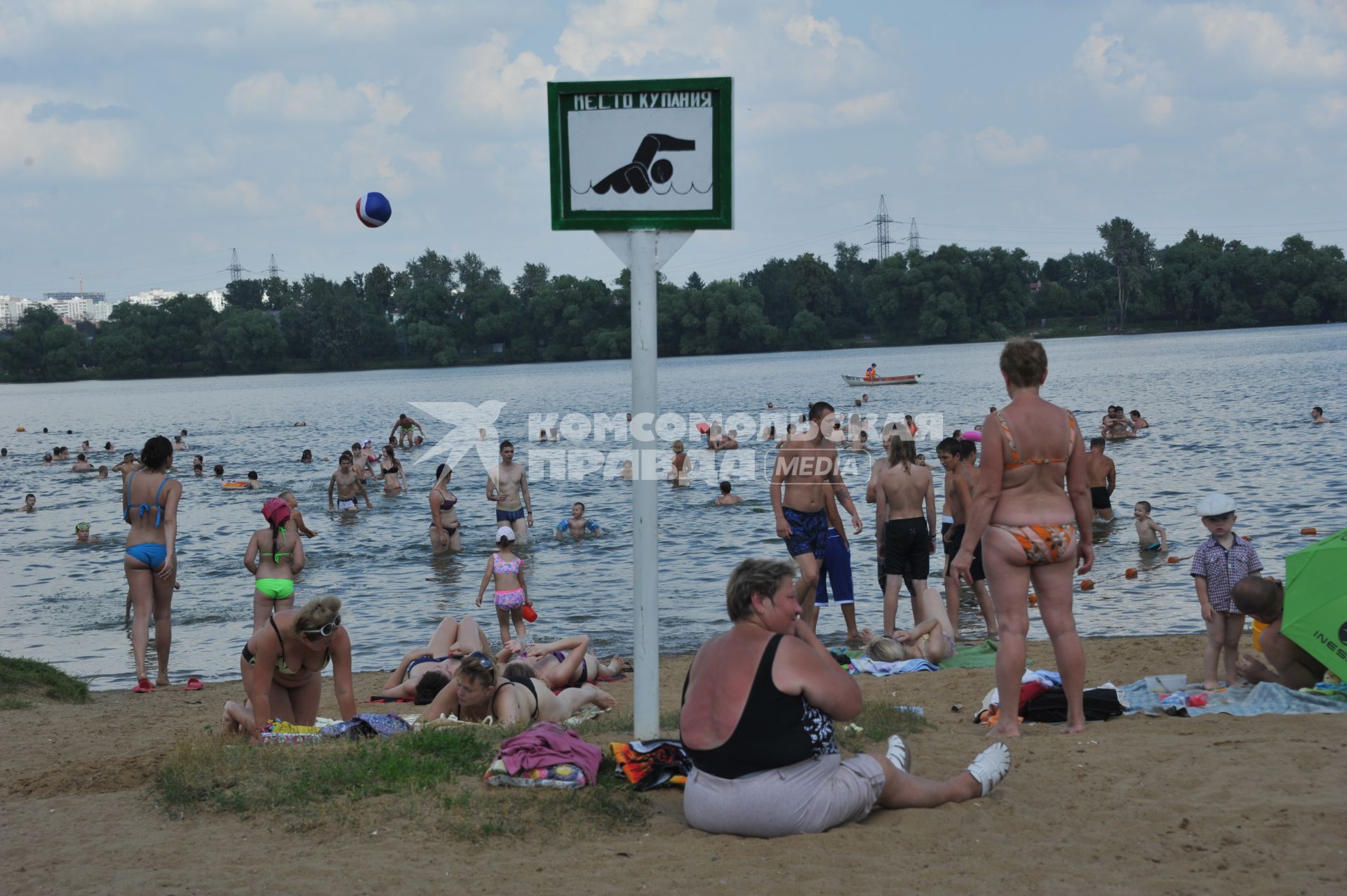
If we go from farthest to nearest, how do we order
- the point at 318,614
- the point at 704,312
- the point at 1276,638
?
the point at 704,312 → the point at 1276,638 → the point at 318,614

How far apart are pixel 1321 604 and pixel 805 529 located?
12.3ft

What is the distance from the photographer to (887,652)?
8.20 m

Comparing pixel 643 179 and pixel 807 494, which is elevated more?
pixel 643 179

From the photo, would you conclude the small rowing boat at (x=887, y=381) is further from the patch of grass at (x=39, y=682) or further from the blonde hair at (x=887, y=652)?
the patch of grass at (x=39, y=682)

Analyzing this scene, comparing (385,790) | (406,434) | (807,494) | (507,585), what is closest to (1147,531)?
(807,494)

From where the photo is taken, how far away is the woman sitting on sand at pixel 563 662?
799 cm

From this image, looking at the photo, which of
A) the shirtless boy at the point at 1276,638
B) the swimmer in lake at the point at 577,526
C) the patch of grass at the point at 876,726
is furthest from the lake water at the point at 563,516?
the patch of grass at the point at 876,726

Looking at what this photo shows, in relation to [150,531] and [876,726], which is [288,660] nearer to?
[150,531]

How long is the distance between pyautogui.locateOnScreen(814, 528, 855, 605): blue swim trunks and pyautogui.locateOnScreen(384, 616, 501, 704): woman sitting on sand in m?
2.57

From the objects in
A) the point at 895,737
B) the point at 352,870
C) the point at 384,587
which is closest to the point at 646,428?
the point at 895,737

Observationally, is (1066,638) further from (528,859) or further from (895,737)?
→ (528,859)

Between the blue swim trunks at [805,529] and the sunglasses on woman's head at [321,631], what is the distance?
3731mm

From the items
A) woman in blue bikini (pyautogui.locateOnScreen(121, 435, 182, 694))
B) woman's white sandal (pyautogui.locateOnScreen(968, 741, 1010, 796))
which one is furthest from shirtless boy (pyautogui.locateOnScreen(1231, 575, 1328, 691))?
woman in blue bikini (pyautogui.locateOnScreen(121, 435, 182, 694))

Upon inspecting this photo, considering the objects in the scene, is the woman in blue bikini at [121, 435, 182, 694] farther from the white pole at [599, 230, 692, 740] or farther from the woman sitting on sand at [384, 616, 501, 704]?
the white pole at [599, 230, 692, 740]
